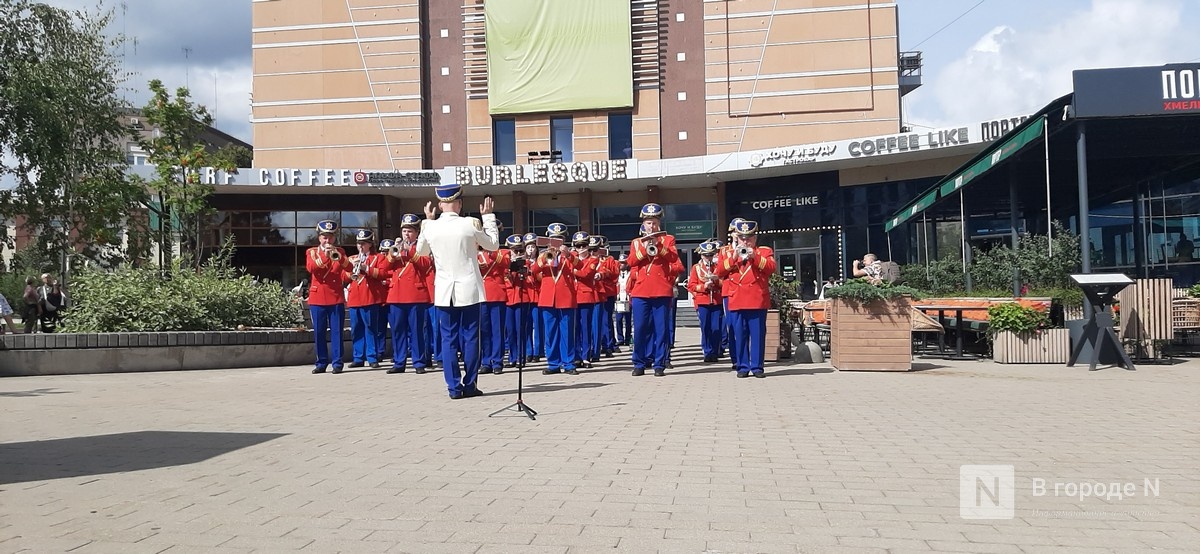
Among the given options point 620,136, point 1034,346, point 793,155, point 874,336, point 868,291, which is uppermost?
point 620,136

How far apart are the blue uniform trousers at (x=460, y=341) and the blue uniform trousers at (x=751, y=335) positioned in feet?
11.8

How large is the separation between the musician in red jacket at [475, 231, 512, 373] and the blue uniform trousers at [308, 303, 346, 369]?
6.99ft

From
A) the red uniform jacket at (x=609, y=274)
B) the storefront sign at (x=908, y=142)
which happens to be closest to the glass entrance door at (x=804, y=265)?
the storefront sign at (x=908, y=142)

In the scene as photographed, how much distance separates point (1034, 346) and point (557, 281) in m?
6.97

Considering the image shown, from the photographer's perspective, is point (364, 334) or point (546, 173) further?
point (546, 173)

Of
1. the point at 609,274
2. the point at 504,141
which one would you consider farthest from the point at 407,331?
the point at 504,141

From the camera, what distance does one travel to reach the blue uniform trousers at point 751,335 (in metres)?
10.6

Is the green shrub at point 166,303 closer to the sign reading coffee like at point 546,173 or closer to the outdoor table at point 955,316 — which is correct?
the outdoor table at point 955,316

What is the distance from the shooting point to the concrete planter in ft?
39.5

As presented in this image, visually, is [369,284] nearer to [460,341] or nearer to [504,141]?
[460,341]

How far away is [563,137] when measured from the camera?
115ft

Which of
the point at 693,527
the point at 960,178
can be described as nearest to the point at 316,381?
the point at 693,527

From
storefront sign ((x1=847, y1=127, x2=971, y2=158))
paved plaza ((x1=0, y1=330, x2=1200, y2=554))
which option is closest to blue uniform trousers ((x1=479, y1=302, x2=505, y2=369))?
paved plaza ((x1=0, y1=330, x2=1200, y2=554))

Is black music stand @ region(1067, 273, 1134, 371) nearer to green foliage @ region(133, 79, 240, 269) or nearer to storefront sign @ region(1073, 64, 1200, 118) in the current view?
storefront sign @ region(1073, 64, 1200, 118)
